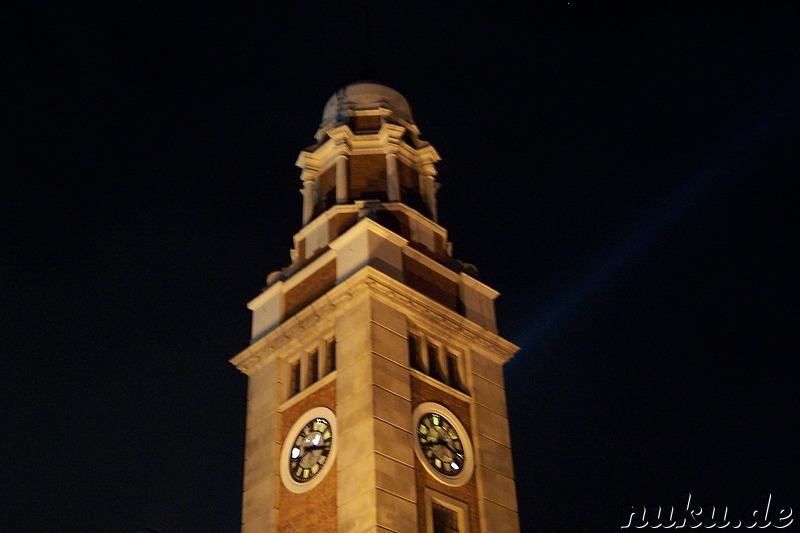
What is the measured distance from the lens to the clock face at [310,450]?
3444 cm

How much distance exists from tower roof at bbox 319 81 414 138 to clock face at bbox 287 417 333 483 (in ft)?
46.0

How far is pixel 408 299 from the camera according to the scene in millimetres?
36781

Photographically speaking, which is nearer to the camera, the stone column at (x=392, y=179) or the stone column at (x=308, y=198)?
the stone column at (x=392, y=179)

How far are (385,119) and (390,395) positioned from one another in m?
14.3

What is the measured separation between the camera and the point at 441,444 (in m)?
35.0

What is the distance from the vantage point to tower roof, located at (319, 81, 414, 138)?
4569 cm

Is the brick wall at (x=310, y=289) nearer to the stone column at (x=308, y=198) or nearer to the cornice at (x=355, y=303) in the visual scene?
the cornice at (x=355, y=303)

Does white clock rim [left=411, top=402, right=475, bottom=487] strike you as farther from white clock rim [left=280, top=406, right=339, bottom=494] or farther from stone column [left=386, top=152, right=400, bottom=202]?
stone column [left=386, top=152, right=400, bottom=202]

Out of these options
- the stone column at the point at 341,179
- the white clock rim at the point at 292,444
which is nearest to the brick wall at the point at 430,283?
the stone column at the point at 341,179

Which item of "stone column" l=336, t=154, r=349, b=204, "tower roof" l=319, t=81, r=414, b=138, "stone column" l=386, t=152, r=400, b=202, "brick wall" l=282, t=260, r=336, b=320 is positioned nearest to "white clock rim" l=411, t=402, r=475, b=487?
"brick wall" l=282, t=260, r=336, b=320

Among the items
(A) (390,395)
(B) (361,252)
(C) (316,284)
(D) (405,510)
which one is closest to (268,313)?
(C) (316,284)

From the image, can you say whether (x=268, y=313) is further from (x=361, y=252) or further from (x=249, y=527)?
(x=249, y=527)

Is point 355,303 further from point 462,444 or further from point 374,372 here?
point 462,444

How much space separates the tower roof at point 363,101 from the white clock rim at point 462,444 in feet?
46.2
